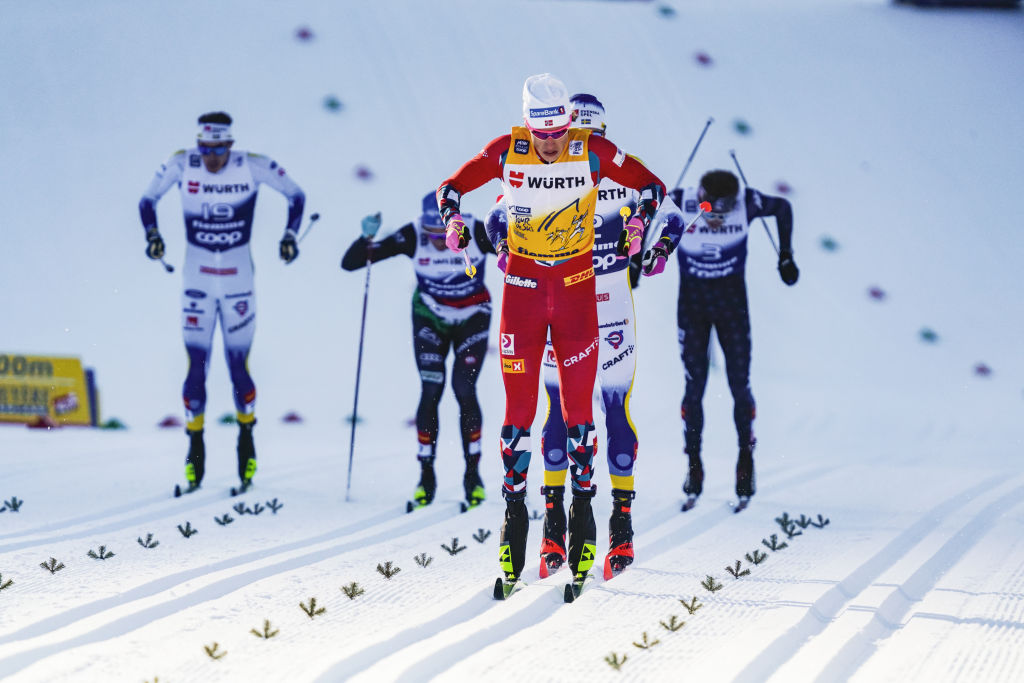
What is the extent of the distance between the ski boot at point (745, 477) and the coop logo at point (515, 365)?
9.32 feet

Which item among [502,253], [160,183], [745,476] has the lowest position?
[745,476]

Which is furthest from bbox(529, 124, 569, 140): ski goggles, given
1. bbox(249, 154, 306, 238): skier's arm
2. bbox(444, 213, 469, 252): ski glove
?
bbox(249, 154, 306, 238): skier's arm

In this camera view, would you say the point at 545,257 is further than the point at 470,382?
No

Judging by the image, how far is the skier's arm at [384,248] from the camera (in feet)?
20.9

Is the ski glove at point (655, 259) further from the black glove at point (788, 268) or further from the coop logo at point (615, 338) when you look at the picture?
the black glove at point (788, 268)

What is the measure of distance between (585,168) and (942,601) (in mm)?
2424

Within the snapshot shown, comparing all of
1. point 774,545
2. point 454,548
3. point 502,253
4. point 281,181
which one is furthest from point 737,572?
point 281,181

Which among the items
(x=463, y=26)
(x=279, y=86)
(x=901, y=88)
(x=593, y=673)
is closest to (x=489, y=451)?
(x=593, y=673)

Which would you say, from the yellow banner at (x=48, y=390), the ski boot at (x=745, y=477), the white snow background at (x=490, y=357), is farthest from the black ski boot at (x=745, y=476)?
the yellow banner at (x=48, y=390)

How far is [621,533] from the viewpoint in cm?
471

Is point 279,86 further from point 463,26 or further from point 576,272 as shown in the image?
point 576,272

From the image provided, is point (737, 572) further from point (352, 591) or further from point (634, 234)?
point (352, 591)

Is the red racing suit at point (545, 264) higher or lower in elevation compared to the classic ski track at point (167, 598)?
higher

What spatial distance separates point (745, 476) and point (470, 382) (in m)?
1.96
